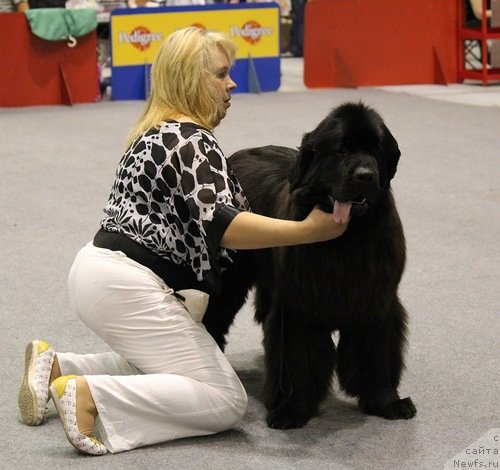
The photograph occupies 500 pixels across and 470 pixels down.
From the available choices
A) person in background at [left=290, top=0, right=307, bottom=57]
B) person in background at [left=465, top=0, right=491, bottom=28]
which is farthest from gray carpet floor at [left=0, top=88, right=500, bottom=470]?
person in background at [left=290, top=0, right=307, bottom=57]

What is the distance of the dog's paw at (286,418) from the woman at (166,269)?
11cm

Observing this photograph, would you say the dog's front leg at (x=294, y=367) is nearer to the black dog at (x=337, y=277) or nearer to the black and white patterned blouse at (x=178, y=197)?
the black dog at (x=337, y=277)

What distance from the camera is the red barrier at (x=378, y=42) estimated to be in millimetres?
11180

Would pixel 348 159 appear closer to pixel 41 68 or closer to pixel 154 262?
pixel 154 262

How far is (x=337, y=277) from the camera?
2.98 meters

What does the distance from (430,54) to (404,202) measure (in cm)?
571

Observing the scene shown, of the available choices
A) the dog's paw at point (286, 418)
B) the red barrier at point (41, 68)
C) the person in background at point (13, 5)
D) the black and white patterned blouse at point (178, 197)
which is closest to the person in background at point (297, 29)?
the red barrier at point (41, 68)

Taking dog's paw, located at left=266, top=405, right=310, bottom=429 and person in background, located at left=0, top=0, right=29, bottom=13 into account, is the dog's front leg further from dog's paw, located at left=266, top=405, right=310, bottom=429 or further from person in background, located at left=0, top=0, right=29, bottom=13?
person in background, located at left=0, top=0, right=29, bottom=13

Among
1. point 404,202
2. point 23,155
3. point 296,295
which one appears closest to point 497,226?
point 404,202

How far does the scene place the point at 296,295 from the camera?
304 cm

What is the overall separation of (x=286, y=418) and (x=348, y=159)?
87 centimetres

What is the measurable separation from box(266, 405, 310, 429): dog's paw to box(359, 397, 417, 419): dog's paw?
0.22 m

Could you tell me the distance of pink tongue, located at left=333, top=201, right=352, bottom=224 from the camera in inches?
110

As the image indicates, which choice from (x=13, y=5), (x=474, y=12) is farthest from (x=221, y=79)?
(x=474, y=12)
